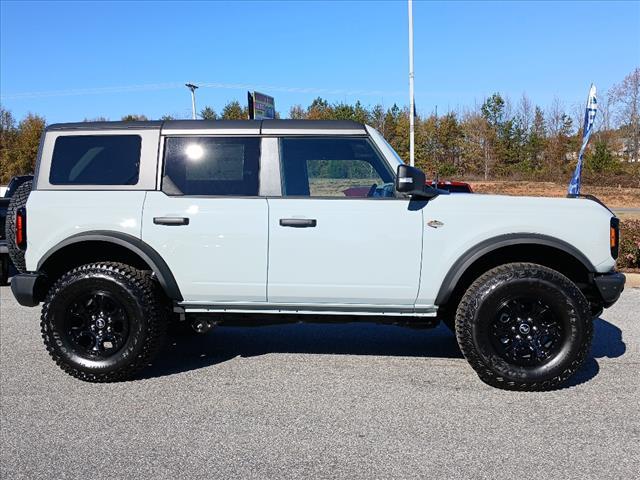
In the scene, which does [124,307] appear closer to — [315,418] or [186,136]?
[186,136]

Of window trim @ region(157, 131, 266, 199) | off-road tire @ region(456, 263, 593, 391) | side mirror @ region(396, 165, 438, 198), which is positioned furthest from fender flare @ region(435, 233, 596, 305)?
window trim @ region(157, 131, 266, 199)

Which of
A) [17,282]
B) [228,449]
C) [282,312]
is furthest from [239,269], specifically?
[17,282]

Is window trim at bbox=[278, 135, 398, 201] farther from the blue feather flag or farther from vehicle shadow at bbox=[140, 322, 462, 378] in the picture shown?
the blue feather flag

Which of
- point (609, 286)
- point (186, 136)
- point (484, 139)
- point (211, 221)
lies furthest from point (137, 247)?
point (484, 139)

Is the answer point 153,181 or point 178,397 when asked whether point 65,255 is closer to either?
point 153,181

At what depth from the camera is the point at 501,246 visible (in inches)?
162

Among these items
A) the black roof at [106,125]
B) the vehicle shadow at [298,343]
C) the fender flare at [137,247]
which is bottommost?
the vehicle shadow at [298,343]

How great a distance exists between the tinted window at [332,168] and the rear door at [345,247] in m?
0.02

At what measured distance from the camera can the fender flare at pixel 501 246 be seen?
411cm

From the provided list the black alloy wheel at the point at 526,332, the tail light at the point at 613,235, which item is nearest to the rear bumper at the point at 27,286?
the black alloy wheel at the point at 526,332

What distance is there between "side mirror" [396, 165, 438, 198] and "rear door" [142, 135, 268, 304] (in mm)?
1031

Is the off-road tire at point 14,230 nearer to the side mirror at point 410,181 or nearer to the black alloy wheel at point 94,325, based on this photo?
the black alloy wheel at point 94,325

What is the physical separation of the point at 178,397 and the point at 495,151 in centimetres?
4102

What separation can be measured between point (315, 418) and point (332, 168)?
6.24 feet
